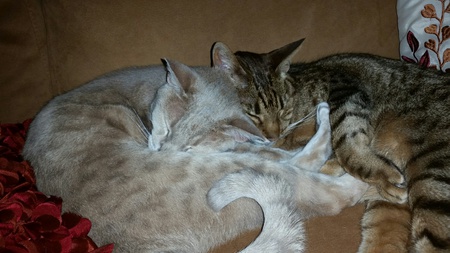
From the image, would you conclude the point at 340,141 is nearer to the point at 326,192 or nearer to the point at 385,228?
the point at 326,192

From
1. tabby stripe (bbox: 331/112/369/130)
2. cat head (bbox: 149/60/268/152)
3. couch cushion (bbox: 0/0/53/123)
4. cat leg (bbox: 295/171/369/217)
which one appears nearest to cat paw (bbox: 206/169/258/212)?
cat leg (bbox: 295/171/369/217)

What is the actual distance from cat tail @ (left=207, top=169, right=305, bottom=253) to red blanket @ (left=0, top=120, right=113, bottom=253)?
Result: 0.37 m

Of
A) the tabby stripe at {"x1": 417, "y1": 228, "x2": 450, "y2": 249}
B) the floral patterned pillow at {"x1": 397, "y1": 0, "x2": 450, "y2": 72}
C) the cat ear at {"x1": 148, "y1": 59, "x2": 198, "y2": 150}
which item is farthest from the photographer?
the floral patterned pillow at {"x1": 397, "y1": 0, "x2": 450, "y2": 72}

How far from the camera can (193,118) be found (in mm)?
1619

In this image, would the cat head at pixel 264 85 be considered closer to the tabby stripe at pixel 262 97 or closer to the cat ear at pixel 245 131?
the tabby stripe at pixel 262 97

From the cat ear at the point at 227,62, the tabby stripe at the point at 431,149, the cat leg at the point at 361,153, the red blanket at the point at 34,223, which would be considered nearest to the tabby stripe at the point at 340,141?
the cat leg at the point at 361,153

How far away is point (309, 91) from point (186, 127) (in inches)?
21.5

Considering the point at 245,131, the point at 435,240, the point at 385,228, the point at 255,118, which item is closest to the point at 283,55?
the point at 255,118

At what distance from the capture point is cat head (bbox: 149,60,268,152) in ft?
5.23

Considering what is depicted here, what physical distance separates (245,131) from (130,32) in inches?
26.8

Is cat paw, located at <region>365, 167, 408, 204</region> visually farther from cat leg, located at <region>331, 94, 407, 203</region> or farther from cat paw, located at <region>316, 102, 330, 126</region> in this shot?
cat paw, located at <region>316, 102, 330, 126</region>

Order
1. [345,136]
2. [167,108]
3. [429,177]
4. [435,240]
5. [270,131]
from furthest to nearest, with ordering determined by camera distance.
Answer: [270,131] → [167,108] → [345,136] → [429,177] → [435,240]

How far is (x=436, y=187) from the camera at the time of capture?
123 cm

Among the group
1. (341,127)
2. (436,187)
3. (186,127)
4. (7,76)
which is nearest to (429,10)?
(341,127)
